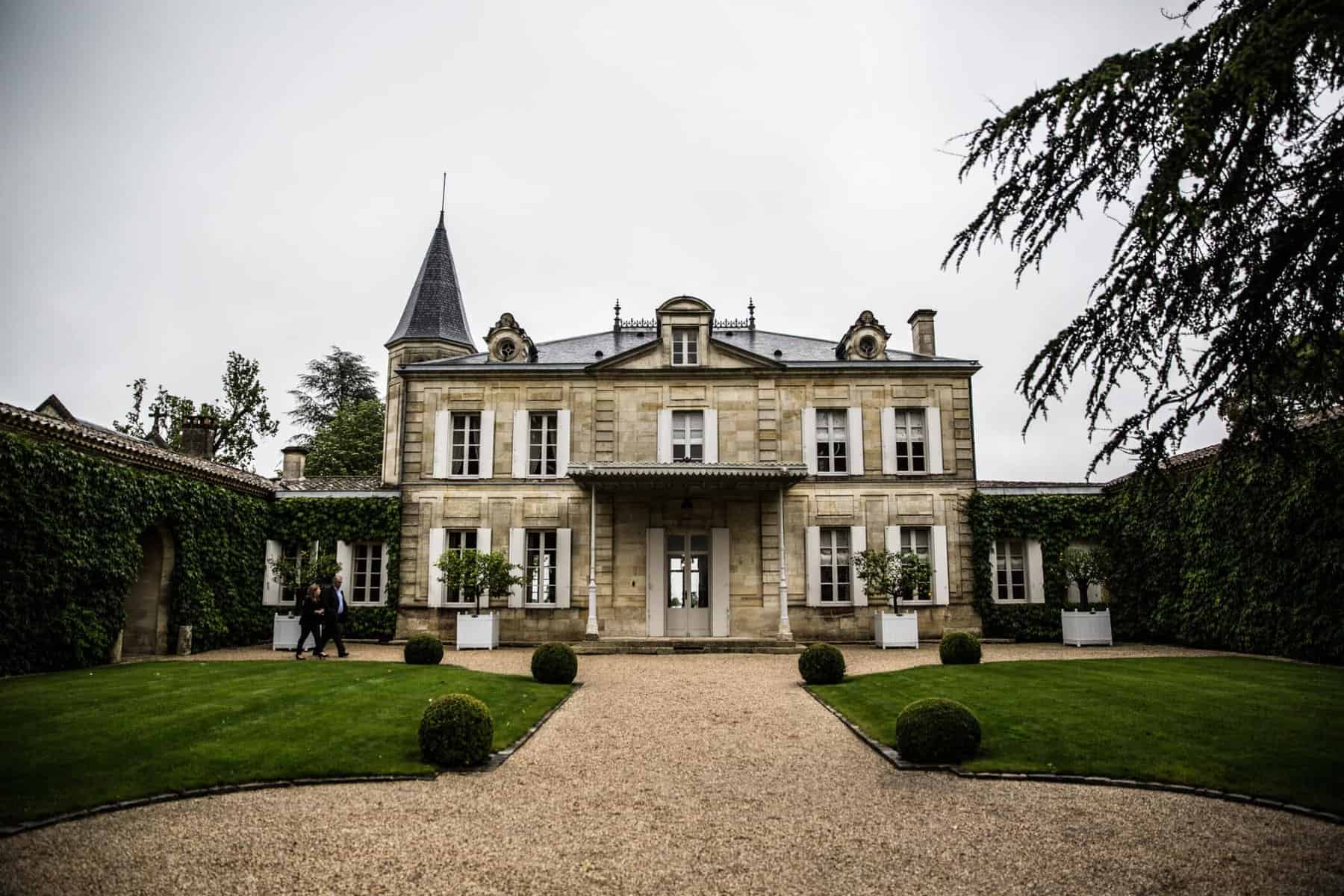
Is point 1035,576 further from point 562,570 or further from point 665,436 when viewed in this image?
point 562,570

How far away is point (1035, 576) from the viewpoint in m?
17.7

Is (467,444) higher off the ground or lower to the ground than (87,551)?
higher

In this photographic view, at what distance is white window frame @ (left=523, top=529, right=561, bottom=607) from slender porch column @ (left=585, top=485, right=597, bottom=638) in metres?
0.74

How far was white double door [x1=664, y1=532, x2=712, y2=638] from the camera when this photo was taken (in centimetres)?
1742

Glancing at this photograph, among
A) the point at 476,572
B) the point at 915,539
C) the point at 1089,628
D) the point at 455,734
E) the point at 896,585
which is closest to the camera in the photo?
the point at 455,734

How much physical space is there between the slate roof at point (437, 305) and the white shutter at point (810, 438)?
1085cm

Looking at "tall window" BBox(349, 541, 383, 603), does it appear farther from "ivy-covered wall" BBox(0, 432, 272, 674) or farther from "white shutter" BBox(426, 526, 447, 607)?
"ivy-covered wall" BBox(0, 432, 272, 674)

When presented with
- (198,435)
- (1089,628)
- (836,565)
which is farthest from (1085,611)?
(198,435)

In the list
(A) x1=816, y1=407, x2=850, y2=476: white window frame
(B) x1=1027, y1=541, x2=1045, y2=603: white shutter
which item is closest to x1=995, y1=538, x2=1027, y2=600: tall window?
(B) x1=1027, y1=541, x2=1045, y2=603: white shutter

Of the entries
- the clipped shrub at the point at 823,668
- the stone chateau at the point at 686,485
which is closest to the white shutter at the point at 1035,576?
the stone chateau at the point at 686,485

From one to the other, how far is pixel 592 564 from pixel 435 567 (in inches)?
146

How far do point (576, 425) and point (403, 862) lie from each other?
13818 millimetres

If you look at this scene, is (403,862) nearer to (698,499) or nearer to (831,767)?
(831,767)

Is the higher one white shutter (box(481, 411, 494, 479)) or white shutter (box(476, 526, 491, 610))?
white shutter (box(481, 411, 494, 479))
